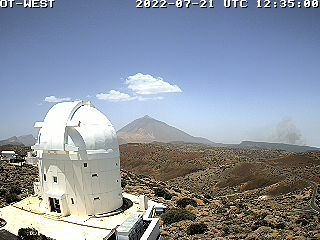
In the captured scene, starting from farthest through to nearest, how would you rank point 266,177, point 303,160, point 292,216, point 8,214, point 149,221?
point 303,160 < point 266,177 < point 292,216 < point 8,214 < point 149,221

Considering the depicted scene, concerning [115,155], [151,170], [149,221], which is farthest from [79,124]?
[151,170]

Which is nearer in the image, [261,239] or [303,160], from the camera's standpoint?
[261,239]

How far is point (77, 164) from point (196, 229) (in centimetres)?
836

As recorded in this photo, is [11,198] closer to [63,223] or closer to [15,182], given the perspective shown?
[15,182]

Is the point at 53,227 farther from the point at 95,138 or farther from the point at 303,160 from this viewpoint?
the point at 303,160

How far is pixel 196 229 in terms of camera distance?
19.6 metres

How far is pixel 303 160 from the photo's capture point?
213 feet

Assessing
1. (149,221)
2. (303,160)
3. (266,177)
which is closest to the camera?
(149,221)

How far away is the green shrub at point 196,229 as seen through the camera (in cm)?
1951

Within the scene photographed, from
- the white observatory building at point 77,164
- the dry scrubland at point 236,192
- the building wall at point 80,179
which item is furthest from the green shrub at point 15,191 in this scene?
the dry scrubland at point 236,192

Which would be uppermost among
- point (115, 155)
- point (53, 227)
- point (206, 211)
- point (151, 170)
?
point (115, 155)

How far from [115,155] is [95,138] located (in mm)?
1898

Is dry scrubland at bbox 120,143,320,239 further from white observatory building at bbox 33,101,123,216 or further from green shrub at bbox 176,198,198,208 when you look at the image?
white observatory building at bbox 33,101,123,216

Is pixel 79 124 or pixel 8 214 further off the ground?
pixel 79 124
